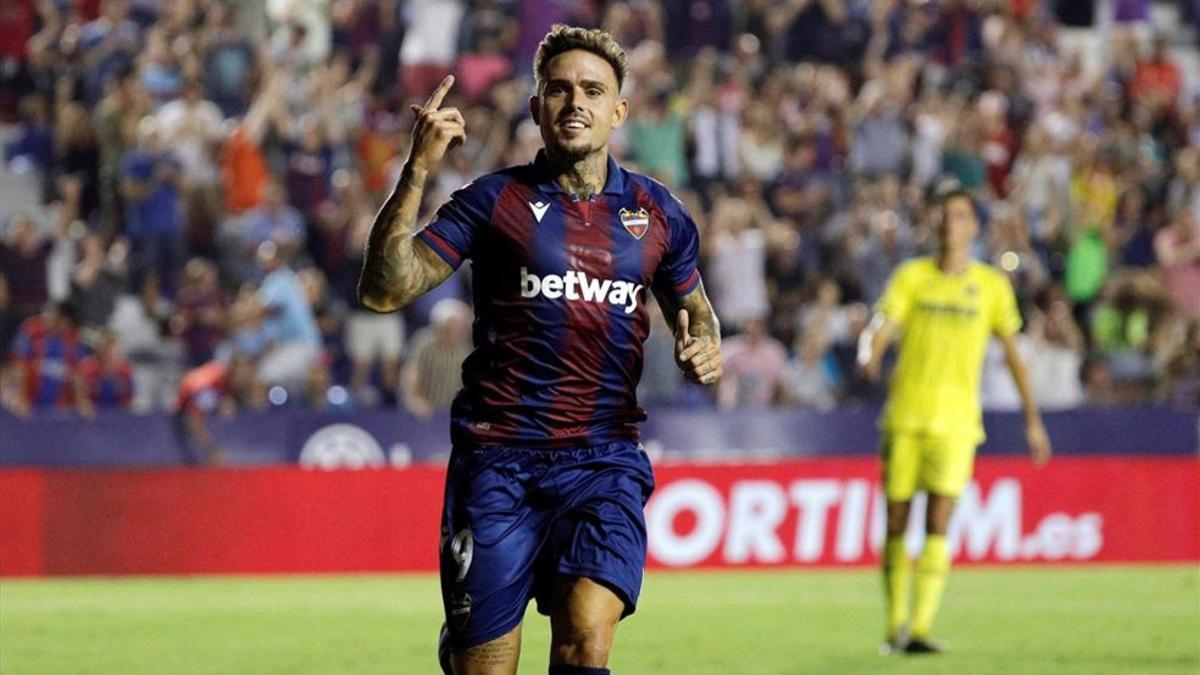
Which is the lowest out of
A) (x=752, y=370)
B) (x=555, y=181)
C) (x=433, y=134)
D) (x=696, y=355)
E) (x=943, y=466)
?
(x=752, y=370)

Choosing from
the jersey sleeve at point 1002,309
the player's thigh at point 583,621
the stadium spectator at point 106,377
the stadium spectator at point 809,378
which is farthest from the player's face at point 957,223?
the stadium spectator at point 106,377

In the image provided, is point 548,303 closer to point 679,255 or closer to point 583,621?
point 679,255

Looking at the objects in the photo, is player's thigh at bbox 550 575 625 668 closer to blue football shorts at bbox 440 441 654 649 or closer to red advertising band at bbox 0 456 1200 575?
blue football shorts at bbox 440 441 654 649

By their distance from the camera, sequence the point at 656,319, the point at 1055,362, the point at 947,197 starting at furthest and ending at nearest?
1. the point at 1055,362
2. the point at 656,319
3. the point at 947,197

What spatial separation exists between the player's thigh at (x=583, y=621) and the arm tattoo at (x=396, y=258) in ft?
3.15

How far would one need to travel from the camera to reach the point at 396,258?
6.29m

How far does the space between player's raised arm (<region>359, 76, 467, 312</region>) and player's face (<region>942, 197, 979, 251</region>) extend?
5782 mm

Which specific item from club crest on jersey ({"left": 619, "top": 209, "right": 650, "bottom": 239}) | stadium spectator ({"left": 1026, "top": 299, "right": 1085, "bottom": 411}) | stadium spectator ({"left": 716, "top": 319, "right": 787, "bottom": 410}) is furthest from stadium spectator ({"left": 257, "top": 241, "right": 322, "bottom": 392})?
club crest on jersey ({"left": 619, "top": 209, "right": 650, "bottom": 239})

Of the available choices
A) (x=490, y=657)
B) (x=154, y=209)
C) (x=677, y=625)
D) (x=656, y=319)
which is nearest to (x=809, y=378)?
(x=656, y=319)

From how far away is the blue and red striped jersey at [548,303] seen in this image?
6688 millimetres

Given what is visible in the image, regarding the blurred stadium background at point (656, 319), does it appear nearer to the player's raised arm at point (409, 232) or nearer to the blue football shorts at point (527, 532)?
the blue football shorts at point (527, 532)

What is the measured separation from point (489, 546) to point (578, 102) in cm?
131

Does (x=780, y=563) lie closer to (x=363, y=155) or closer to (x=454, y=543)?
(x=363, y=155)

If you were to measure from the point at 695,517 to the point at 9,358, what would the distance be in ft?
18.8
